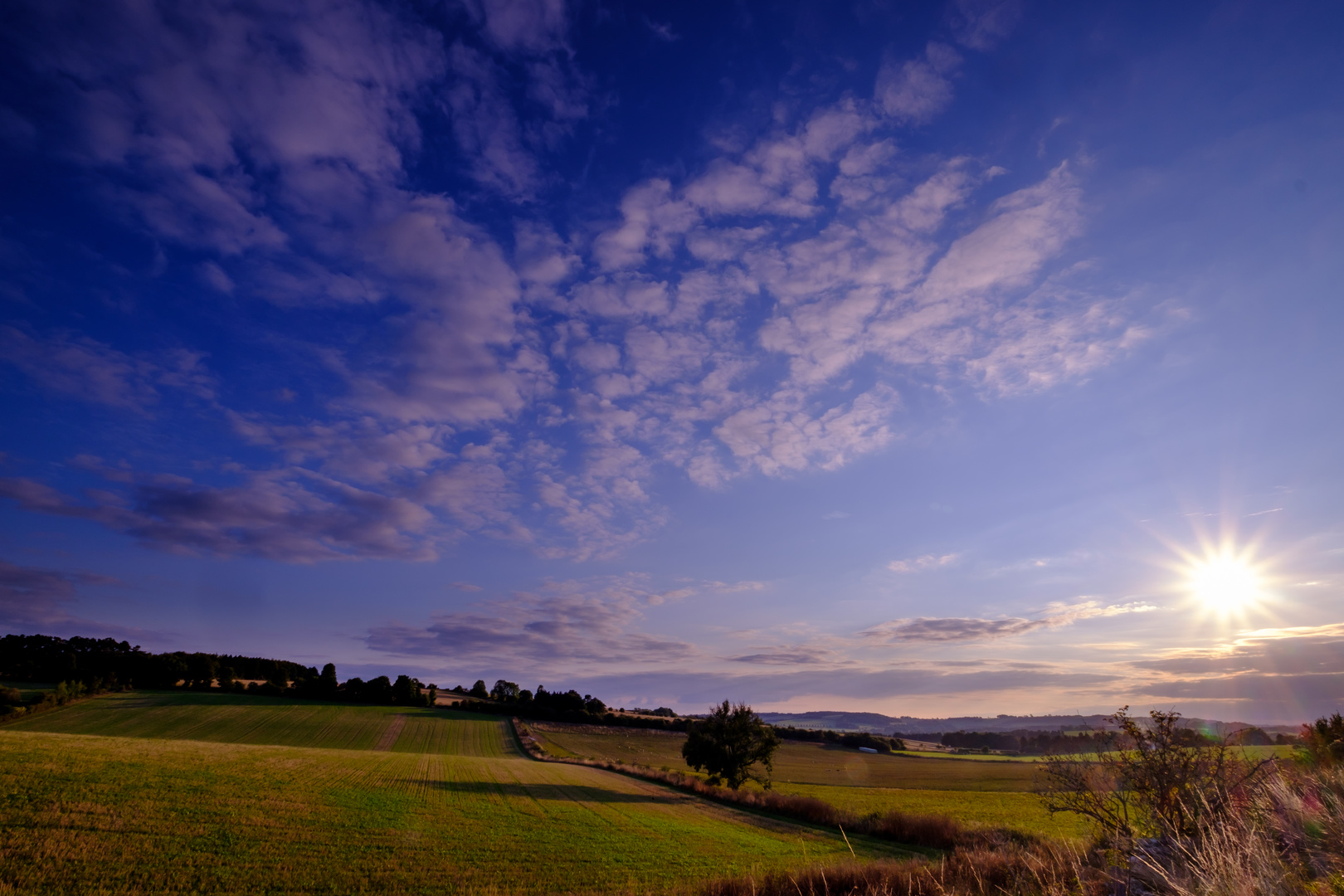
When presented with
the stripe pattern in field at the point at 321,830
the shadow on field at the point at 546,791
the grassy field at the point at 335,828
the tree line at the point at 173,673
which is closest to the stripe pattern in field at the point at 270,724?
the tree line at the point at 173,673

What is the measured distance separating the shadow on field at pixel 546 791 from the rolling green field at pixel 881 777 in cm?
1569

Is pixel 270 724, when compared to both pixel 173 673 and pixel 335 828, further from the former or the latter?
pixel 335 828

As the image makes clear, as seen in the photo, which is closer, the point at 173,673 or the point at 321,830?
the point at 321,830

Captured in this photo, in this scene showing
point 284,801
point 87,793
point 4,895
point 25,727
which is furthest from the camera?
point 25,727

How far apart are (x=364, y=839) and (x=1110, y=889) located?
23.9 m

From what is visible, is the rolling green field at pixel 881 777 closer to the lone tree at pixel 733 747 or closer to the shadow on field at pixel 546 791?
the lone tree at pixel 733 747

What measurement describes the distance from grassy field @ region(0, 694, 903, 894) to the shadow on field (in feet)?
0.90

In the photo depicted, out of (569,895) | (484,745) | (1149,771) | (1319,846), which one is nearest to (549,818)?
(569,895)

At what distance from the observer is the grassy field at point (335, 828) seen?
16.5 meters

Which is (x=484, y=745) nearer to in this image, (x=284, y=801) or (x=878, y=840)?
(x=284, y=801)

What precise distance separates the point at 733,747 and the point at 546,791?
62.6 ft

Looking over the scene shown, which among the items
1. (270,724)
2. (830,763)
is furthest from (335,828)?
(830,763)

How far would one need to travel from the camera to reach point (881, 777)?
69.9 m

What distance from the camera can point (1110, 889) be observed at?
8375mm
